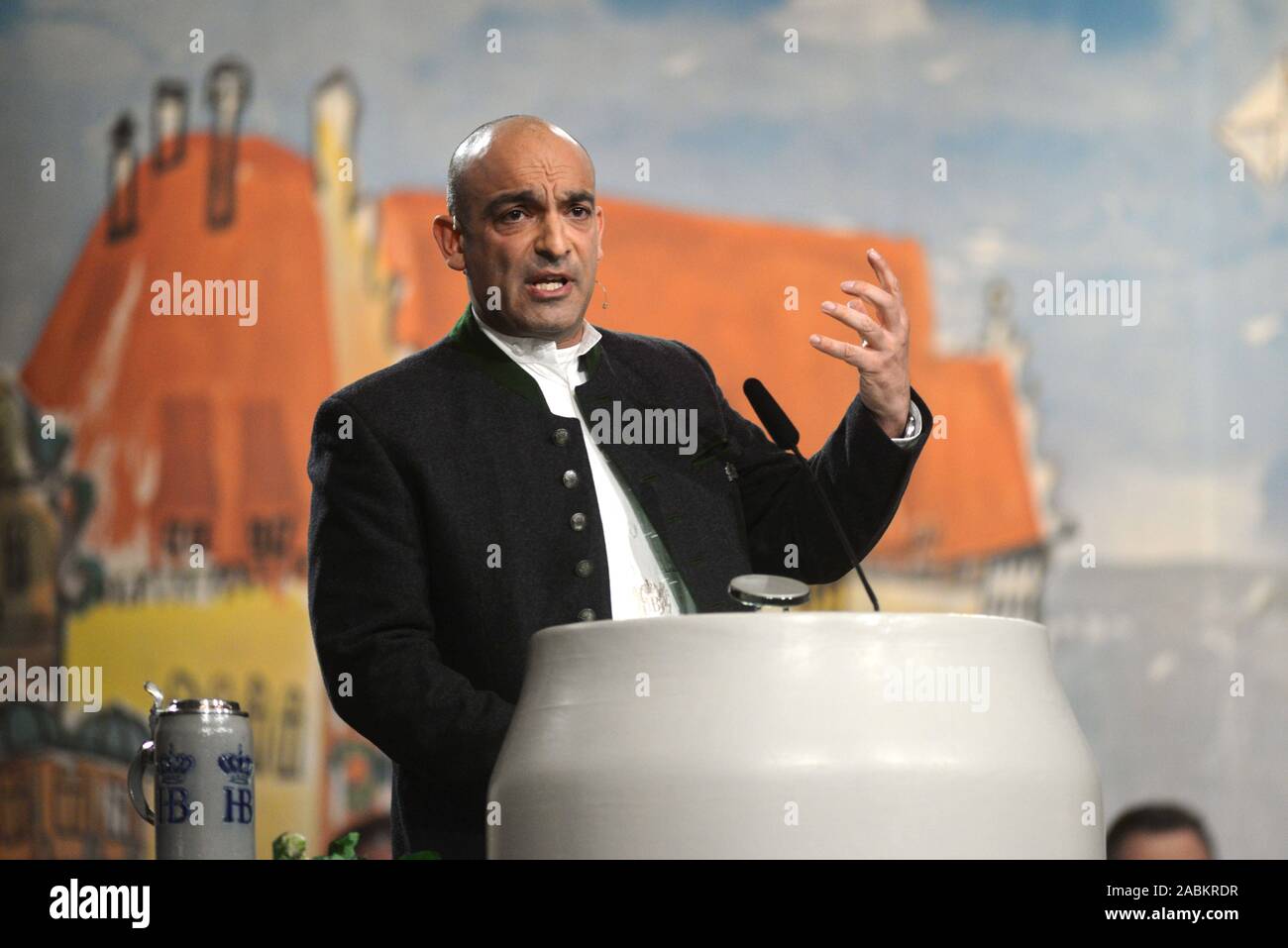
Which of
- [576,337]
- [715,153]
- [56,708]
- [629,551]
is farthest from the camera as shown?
[715,153]

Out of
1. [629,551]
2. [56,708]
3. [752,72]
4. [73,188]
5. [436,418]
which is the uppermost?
[752,72]

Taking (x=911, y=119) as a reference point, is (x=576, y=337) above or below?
below

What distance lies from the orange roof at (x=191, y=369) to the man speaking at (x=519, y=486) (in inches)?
94.1

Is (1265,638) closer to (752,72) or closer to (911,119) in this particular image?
(911,119)

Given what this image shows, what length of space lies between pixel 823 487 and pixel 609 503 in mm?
262

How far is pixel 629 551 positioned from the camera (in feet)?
6.82

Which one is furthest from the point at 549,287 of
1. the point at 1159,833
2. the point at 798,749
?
the point at 1159,833

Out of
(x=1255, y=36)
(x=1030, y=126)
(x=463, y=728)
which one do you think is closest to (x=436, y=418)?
(x=463, y=728)

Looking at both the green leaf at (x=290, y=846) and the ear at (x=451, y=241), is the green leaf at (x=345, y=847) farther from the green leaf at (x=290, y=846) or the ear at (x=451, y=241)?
the ear at (x=451, y=241)

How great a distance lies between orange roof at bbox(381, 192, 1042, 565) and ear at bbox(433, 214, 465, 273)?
7.78 feet

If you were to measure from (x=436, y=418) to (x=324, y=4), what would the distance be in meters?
2.97

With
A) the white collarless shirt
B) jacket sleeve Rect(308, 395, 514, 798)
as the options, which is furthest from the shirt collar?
jacket sleeve Rect(308, 395, 514, 798)

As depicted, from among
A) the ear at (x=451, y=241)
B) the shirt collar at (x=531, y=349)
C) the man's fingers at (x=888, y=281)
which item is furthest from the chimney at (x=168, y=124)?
the man's fingers at (x=888, y=281)

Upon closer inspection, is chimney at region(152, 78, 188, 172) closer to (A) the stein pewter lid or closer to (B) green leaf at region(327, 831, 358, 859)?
(A) the stein pewter lid
